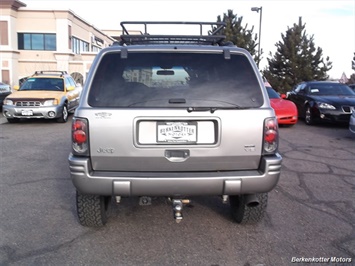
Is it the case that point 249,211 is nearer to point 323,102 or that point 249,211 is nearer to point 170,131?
point 170,131

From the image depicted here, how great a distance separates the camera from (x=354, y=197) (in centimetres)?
503

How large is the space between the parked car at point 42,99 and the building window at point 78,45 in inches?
1234

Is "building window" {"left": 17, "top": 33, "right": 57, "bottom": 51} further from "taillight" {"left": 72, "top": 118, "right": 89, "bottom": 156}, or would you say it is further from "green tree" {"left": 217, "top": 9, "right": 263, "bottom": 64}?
"taillight" {"left": 72, "top": 118, "right": 89, "bottom": 156}

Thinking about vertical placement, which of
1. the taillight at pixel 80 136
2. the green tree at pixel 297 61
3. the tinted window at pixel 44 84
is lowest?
the taillight at pixel 80 136

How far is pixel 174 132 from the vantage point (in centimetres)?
325

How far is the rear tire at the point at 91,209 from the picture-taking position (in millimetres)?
3658

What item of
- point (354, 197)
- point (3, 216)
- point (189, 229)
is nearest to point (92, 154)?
point (189, 229)

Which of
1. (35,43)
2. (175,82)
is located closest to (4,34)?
(35,43)

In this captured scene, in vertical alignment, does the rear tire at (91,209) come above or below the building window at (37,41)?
below

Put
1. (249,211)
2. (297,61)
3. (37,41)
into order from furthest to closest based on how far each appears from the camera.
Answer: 1. (37,41)
2. (297,61)
3. (249,211)

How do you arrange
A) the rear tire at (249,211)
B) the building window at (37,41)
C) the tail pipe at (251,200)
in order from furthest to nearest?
the building window at (37,41), the rear tire at (249,211), the tail pipe at (251,200)

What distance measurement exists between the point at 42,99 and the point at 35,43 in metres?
32.8

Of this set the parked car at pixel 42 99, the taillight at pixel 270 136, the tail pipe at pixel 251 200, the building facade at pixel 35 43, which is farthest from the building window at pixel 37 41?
the taillight at pixel 270 136

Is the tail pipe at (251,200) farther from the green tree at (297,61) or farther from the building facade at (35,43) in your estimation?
the building facade at (35,43)
